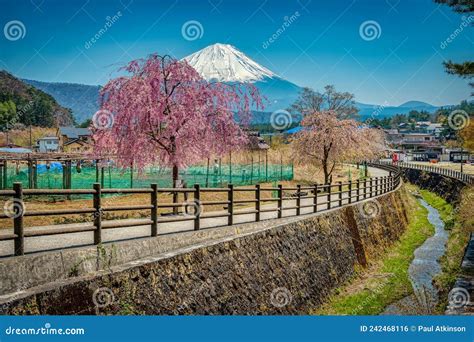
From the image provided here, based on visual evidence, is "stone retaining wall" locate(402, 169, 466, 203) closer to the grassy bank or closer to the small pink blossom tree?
A: the small pink blossom tree

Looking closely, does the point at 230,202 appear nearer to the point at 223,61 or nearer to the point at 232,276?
the point at 232,276

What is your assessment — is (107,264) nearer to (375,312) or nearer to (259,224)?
(259,224)

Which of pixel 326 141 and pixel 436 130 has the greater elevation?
pixel 436 130

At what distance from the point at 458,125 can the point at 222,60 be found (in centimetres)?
6876

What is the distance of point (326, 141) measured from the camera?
3691 centimetres

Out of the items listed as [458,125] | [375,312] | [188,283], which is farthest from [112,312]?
[458,125]

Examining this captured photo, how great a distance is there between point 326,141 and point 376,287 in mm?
19886

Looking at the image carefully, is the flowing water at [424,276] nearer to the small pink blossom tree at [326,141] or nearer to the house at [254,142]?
the small pink blossom tree at [326,141]

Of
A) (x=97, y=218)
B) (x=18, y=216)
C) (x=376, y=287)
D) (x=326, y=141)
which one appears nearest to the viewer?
(x=18, y=216)

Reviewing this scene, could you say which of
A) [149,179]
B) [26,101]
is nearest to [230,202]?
[149,179]

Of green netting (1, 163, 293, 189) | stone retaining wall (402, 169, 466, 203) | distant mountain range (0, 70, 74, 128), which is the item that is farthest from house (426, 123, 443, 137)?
green netting (1, 163, 293, 189)

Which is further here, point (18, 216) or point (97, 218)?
point (97, 218)

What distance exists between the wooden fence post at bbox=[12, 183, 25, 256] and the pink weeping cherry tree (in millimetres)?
10256

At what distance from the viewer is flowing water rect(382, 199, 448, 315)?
1408 cm
